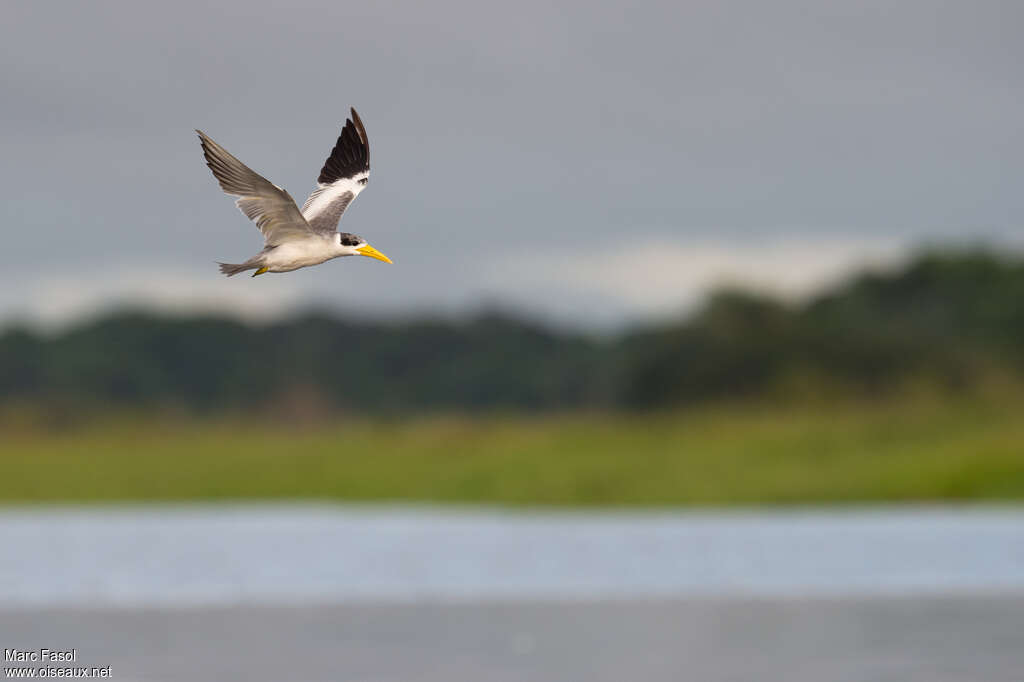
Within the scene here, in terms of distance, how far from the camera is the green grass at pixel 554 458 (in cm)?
2216

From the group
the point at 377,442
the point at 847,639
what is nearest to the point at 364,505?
the point at 377,442

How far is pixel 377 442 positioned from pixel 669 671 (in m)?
13.6

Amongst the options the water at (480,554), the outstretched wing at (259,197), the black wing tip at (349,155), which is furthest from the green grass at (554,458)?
the outstretched wing at (259,197)

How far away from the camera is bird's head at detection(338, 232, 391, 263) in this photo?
4036mm

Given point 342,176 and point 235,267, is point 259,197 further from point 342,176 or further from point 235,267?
point 342,176

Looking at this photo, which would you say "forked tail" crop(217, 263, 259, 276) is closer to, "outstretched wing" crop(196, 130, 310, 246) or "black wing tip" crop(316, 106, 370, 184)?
"outstretched wing" crop(196, 130, 310, 246)

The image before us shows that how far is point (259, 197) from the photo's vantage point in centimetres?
433

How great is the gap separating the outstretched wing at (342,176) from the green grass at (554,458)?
17.3 m

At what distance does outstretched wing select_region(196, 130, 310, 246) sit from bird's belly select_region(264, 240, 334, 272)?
0.06 m

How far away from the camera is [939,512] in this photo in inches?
840

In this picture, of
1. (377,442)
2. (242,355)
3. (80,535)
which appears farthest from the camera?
(242,355)

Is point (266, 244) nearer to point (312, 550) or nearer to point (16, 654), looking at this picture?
point (16, 654)

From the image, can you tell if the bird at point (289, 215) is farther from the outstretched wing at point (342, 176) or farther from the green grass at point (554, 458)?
the green grass at point (554, 458)

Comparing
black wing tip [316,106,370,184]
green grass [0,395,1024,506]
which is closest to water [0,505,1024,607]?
green grass [0,395,1024,506]
